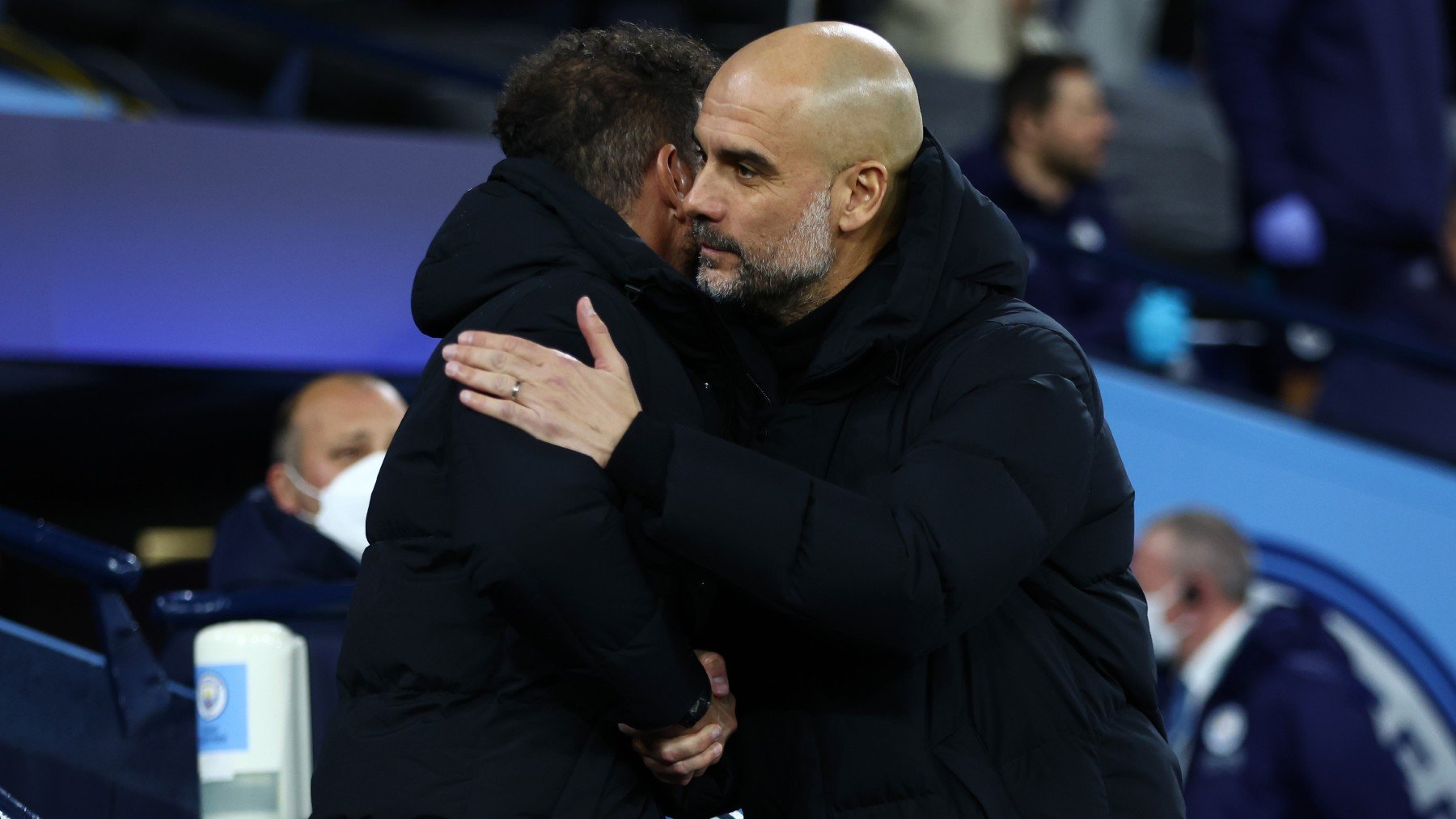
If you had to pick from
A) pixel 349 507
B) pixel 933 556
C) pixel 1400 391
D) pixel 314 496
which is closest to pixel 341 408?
pixel 314 496

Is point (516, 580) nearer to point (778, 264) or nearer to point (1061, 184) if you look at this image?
point (778, 264)

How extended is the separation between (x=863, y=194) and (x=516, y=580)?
82cm

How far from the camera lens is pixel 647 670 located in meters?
2.15

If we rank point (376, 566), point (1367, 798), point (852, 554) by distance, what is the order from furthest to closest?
1. point (1367, 798)
2. point (376, 566)
3. point (852, 554)

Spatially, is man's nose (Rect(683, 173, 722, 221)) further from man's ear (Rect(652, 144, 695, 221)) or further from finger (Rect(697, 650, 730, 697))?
finger (Rect(697, 650, 730, 697))

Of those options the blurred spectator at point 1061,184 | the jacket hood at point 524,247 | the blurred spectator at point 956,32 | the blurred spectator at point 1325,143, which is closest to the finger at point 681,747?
the jacket hood at point 524,247

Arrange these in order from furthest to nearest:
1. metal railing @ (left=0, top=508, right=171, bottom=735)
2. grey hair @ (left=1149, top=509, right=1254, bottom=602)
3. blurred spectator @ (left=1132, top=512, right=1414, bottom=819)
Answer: grey hair @ (left=1149, top=509, right=1254, bottom=602) → blurred spectator @ (left=1132, top=512, right=1414, bottom=819) → metal railing @ (left=0, top=508, right=171, bottom=735)

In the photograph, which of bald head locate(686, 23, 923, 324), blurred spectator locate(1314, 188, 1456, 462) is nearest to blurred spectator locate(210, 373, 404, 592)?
bald head locate(686, 23, 923, 324)

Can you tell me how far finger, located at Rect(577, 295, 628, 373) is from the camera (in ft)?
7.28

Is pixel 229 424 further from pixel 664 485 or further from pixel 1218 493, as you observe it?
pixel 664 485

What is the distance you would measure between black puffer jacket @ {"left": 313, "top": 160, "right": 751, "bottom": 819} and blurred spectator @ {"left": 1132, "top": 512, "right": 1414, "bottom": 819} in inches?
128

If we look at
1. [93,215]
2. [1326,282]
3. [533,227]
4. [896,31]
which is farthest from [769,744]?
[896,31]

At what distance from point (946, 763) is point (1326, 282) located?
15.9ft

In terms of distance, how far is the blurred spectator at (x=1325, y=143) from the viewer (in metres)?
6.46
